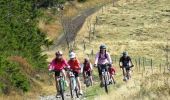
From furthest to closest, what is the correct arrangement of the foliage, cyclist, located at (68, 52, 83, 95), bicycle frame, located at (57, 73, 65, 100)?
the foliage → cyclist, located at (68, 52, 83, 95) → bicycle frame, located at (57, 73, 65, 100)

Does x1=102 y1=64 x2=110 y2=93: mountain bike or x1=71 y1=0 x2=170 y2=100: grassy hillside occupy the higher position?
x1=102 y1=64 x2=110 y2=93: mountain bike

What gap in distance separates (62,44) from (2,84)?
47378 millimetres

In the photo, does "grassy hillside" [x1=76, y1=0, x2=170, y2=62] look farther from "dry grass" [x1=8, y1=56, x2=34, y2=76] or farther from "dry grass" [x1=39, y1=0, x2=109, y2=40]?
"dry grass" [x1=8, y1=56, x2=34, y2=76]

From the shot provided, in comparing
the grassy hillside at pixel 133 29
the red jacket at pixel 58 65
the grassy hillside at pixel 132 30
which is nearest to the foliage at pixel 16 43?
the red jacket at pixel 58 65

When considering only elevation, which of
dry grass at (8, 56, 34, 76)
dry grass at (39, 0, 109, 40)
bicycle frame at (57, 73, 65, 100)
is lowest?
dry grass at (39, 0, 109, 40)

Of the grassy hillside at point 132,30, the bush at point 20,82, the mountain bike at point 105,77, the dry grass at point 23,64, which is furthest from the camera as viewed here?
the grassy hillside at point 132,30

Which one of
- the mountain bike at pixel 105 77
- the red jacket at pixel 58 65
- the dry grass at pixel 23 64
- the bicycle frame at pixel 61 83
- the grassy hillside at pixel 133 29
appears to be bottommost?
the grassy hillside at pixel 133 29

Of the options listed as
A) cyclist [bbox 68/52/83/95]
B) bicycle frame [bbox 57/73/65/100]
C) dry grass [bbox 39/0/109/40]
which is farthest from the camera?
dry grass [bbox 39/0/109/40]

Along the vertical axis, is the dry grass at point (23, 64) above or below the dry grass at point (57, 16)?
above

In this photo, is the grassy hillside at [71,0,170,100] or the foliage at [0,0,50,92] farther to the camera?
the grassy hillside at [71,0,170,100]

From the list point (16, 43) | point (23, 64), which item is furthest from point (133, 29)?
point (23, 64)

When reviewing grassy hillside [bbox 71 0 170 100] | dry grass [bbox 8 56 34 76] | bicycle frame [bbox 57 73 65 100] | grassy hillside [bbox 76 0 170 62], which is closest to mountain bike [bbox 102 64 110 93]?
bicycle frame [bbox 57 73 65 100]

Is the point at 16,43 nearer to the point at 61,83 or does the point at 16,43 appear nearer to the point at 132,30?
the point at 61,83

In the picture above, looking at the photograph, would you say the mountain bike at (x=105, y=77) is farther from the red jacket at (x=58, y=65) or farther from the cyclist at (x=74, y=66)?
the red jacket at (x=58, y=65)
